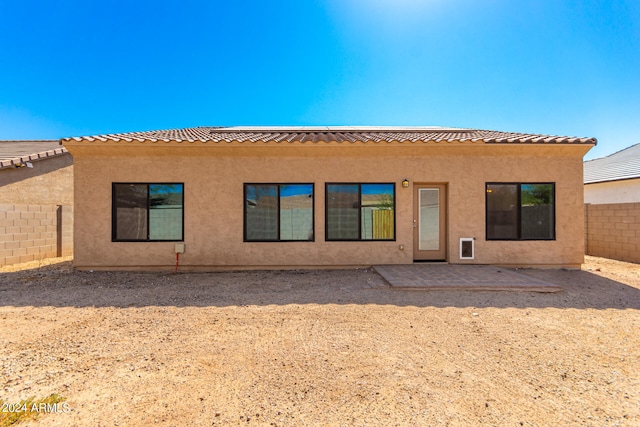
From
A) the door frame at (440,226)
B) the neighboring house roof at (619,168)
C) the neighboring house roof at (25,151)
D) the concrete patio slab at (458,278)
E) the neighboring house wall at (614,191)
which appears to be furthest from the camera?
the neighboring house roof at (619,168)

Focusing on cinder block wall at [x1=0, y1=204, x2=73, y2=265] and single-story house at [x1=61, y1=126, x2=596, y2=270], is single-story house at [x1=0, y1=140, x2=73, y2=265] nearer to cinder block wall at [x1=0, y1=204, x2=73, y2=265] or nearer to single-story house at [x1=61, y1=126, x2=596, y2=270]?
cinder block wall at [x1=0, y1=204, x2=73, y2=265]

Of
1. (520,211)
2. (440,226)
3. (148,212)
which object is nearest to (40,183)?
(148,212)

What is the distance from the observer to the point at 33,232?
9.61 metres

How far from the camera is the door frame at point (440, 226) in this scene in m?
8.05

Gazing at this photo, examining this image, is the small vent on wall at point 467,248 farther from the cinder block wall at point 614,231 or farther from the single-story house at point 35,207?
the single-story house at point 35,207

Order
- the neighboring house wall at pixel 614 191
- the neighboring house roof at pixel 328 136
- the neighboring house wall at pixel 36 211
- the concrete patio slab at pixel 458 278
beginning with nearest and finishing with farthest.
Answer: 1. the concrete patio slab at pixel 458 278
2. the neighboring house roof at pixel 328 136
3. the neighboring house wall at pixel 36 211
4. the neighboring house wall at pixel 614 191

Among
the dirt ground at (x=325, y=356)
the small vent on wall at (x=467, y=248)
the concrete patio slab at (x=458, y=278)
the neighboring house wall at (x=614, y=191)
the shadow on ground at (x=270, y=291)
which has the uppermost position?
the neighboring house wall at (x=614, y=191)

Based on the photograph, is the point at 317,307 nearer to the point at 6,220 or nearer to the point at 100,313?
the point at 100,313


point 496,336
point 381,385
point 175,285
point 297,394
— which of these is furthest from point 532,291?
point 175,285

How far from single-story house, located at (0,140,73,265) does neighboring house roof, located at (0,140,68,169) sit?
0.03 m

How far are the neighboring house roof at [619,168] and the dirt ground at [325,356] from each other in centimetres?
816

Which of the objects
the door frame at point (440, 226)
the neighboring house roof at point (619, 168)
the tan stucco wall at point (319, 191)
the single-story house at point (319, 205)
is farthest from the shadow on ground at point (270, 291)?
the neighboring house roof at point (619, 168)

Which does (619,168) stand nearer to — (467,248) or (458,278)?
(467,248)

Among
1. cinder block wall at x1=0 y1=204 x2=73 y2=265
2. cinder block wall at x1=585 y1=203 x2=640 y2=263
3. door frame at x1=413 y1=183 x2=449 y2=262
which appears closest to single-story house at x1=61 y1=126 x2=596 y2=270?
door frame at x1=413 y1=183 x2=449 y2=262
